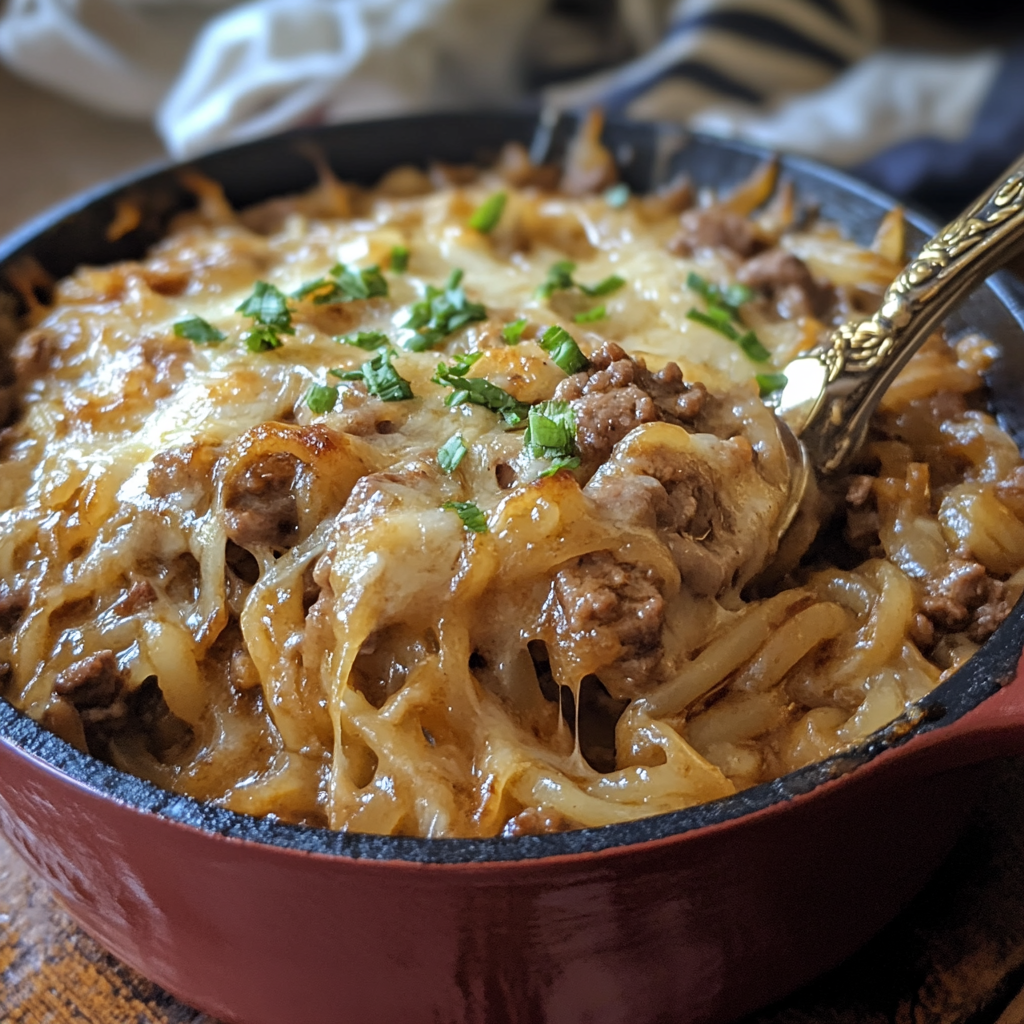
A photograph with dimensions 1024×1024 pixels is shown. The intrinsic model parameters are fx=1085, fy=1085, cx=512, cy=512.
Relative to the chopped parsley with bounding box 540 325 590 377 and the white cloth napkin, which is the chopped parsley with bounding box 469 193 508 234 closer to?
the chopped parsley with bounding box 540 325 590 377

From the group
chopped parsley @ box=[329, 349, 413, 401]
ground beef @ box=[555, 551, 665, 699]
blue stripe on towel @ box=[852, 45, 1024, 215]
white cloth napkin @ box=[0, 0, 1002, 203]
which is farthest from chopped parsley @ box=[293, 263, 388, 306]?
blue stripe on towel @ box=[852, 45, 1024, 215]

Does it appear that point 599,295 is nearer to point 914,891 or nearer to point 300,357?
point 300,357

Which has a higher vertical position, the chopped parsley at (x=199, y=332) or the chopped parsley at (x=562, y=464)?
the chopped parsley at (x=199, y=332)

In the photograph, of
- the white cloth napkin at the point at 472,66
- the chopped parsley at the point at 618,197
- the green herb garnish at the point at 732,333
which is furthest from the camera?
the white cloth napkin at the point at 472,66

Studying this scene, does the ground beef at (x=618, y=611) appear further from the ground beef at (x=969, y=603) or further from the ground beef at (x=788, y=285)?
the ground beef at (x=788, y=285)

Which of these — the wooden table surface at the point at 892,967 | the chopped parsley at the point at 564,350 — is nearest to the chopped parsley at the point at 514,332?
the chopped parsley at the point at 564,350

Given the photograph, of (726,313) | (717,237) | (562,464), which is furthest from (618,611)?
(717,237)
